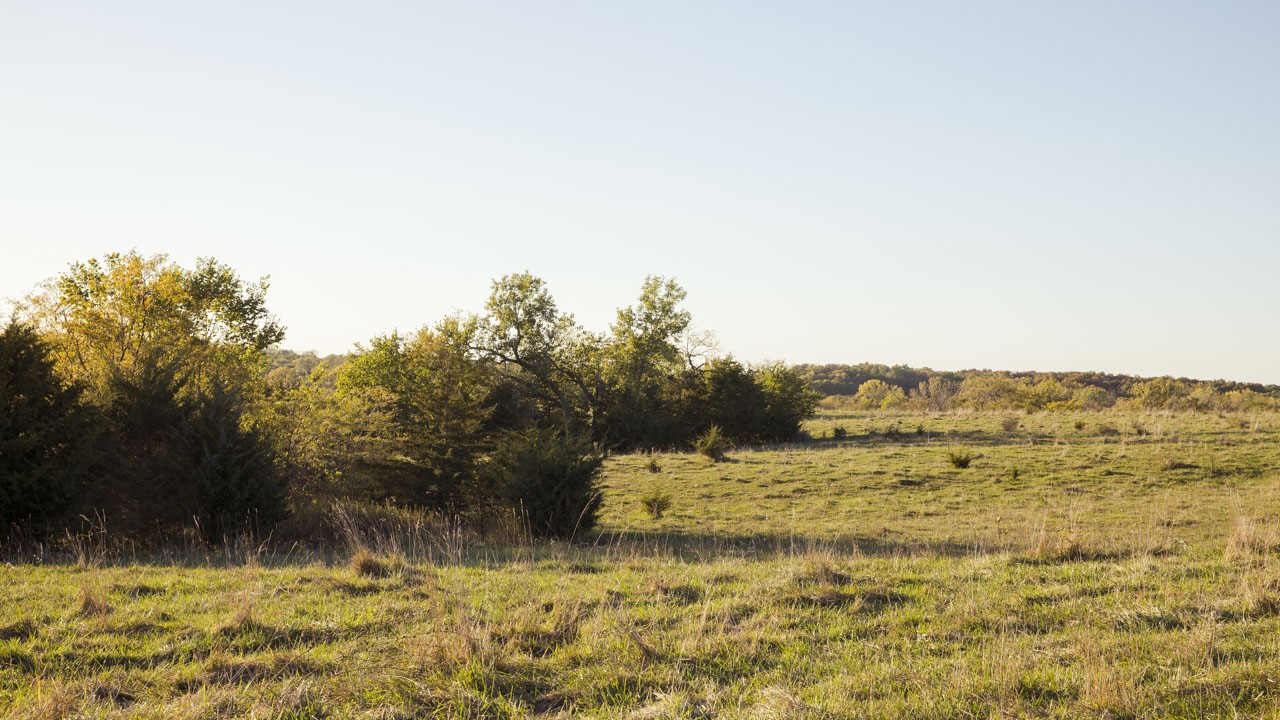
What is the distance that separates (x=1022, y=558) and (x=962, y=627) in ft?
14.0

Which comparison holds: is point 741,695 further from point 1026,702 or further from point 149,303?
point 149,303

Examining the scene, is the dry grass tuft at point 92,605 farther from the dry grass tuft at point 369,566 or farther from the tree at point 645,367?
the tree at point 645,367

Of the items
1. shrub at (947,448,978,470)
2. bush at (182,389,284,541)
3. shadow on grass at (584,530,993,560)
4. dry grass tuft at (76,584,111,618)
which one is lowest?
shadow on grass at (584,530,993,560)

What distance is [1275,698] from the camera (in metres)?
4.77

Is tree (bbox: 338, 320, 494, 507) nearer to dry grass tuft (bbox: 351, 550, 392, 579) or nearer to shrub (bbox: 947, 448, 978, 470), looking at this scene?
dry grass tuft (bbox: 351, 550, 392, 579)

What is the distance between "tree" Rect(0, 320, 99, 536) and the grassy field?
301 cm

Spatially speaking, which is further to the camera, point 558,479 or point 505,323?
point 505,323

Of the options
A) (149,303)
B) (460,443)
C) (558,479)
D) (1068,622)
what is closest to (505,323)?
(149,303)

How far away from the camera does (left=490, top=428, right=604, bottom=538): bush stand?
16.3 m

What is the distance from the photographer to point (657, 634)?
651 cm

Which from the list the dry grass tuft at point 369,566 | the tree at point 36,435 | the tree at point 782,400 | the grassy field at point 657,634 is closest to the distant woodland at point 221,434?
the tree at point 36,435

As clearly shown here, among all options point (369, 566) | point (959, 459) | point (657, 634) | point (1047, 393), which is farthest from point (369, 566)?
point (1047, 393)

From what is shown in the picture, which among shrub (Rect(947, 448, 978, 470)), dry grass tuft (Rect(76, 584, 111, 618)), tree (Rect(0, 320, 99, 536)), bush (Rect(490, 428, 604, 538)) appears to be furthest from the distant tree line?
dry grass tuft (Rect(76, 584, 111, 618))

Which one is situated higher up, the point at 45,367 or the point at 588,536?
the point at 45,367
